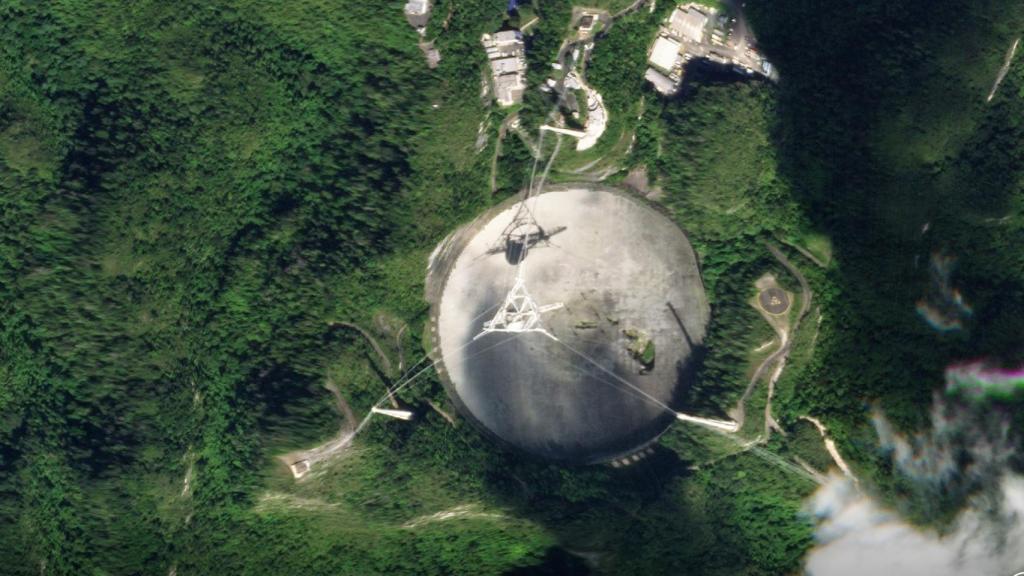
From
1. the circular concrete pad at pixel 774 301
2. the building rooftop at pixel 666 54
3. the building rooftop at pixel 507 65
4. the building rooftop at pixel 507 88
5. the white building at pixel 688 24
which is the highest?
the white building at pixel 688 24

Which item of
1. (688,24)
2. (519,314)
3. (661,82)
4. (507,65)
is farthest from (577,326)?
(688,24)

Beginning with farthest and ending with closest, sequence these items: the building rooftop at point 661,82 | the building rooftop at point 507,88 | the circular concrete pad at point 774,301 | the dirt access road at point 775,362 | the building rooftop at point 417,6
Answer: the building rooftop at point 661,82 → the building rooftop at point 417,6 → the building rooftop at point 507,88 → the circular concrete pad at point 774,301 → the dirt access road at point 775,362

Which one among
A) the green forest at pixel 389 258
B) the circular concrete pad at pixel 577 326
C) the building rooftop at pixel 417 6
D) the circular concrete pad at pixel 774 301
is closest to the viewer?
the green forest at pixel 389 258

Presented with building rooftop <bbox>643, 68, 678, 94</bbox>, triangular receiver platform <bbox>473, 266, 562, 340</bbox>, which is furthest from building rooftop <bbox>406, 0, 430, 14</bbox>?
triangular receiver platform <bbox>473, 266, 562, 340</bbox>

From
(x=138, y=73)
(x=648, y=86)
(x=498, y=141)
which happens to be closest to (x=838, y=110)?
(x=648, y=86)

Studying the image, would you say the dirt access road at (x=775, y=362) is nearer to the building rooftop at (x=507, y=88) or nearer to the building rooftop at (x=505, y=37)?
the building rooftop at (x=507, y=88)

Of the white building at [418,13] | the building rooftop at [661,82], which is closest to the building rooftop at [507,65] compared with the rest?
the white building at [418,13]
